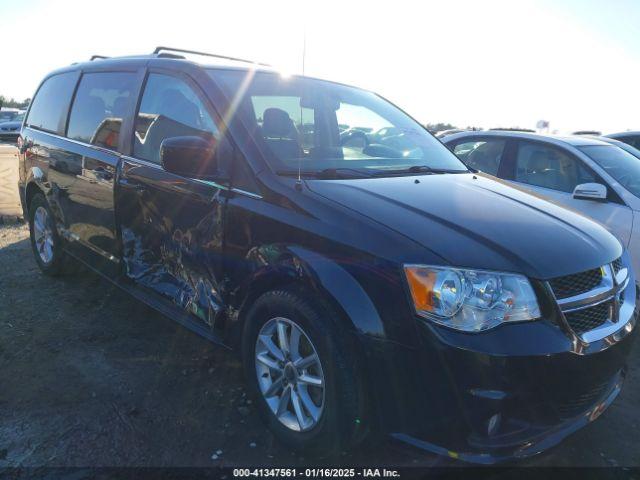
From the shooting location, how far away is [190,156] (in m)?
2.63

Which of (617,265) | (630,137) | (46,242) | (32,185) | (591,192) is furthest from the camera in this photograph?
(630,137)

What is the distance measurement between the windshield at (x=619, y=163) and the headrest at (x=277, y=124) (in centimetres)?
327

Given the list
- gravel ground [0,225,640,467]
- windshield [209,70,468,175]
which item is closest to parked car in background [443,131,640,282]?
windshield [209,70,468,175]

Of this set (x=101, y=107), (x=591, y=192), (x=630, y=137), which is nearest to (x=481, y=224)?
(x=591, y=192)

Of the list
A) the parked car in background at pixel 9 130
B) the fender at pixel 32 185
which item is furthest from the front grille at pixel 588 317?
the parked car in background at pixel 9 130

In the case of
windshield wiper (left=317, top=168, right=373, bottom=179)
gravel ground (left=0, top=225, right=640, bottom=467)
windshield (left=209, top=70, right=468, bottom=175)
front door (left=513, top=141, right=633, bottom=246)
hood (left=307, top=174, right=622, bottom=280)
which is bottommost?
gravel ground (left=0, top=225, right=640, bottom=467)

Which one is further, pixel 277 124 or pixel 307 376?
pixel 277 124

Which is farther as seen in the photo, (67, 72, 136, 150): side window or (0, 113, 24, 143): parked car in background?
(0, 113, 24, 143): parked car in background

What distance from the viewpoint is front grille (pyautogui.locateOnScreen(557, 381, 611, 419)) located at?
82.7 inches

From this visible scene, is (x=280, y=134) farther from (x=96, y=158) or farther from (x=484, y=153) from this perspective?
Answer: (x=484, y=153)

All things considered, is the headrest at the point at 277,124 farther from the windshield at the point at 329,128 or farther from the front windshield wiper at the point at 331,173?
the front windshield wiper at the point at 331,173

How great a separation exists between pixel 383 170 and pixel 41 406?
2.37 m

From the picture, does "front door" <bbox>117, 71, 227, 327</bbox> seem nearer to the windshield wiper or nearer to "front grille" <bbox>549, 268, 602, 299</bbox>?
the windshield wiper

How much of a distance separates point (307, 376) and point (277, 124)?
4.63 feet
